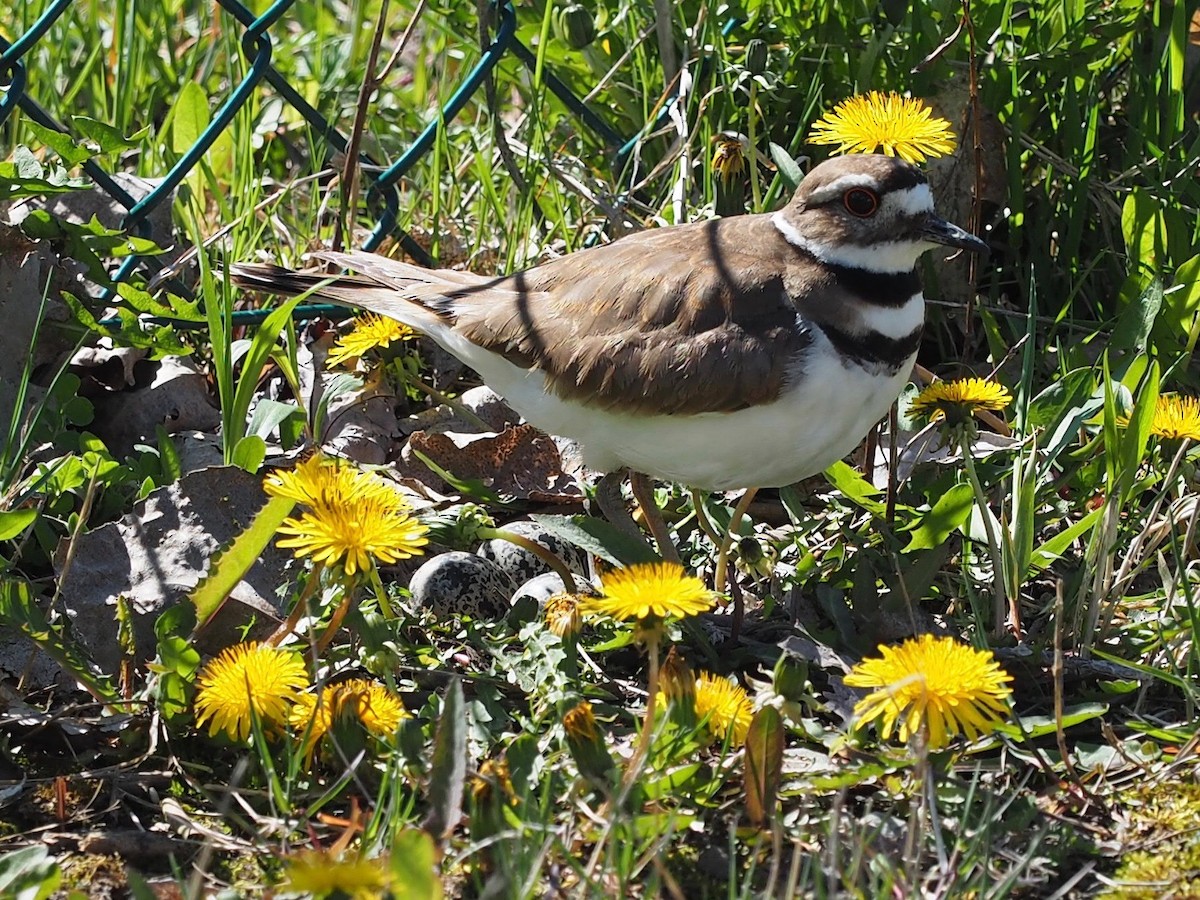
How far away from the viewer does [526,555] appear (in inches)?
148

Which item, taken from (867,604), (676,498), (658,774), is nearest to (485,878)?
(658,774)

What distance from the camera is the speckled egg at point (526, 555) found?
374 centimetres

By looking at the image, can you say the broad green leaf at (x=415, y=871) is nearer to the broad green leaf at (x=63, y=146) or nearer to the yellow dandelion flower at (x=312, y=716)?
the yellow dandelion flower at (x=312, y=716)

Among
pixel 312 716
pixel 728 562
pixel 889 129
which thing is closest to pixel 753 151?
pixel 889 129

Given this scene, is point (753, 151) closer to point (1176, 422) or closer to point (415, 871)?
point (1176, 422)

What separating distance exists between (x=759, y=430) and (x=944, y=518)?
50 centimetres

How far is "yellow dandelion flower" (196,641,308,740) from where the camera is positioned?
2859 mm

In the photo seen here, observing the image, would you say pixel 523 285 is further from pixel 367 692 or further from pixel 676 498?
pixel 367 692

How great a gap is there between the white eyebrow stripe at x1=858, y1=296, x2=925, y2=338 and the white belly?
85mm

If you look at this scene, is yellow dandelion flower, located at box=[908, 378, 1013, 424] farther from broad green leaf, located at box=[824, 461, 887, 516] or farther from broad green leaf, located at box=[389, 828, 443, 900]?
broad green leaf, located at box=[389, 828, 443, 900]

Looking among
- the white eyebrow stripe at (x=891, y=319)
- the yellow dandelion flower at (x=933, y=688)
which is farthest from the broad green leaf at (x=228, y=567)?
the white eyebrow stripe at (x=891, y=319)

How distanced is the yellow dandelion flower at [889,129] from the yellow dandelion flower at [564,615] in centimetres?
143

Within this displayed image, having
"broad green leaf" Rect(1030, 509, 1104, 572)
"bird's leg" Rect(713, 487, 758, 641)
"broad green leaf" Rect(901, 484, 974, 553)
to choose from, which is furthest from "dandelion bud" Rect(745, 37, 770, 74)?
"broad green leaf" Rect(1030, 509, 1104, 572)

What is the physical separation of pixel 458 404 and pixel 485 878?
6.41 feet
